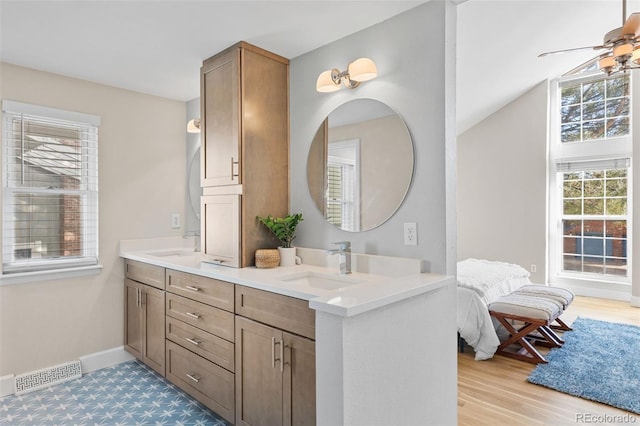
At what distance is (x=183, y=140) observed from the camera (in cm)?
351

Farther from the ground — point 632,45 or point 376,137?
point 632,45

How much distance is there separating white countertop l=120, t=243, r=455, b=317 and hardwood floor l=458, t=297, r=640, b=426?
108 cm

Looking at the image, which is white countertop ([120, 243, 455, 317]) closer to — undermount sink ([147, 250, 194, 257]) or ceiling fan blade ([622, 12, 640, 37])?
undermount sink ([147, 250, 194, 257])

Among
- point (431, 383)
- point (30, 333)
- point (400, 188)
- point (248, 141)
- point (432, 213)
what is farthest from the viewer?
point (30, 333)

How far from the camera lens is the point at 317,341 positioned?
139 centimetres

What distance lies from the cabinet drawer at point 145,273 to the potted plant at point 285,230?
34.2 inches

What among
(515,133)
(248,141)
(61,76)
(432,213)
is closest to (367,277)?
(432,213)

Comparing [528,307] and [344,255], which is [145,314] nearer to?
[344,255]

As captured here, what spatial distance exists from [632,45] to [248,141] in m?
3.01

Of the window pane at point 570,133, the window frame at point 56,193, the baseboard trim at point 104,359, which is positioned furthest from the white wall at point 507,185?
the window frame at point 56,193

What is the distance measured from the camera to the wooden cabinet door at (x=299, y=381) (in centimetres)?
156

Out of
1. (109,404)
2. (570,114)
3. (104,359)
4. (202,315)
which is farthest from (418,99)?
(570,114)

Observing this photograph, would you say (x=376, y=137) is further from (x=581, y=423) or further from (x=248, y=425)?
(x=581, y=423)

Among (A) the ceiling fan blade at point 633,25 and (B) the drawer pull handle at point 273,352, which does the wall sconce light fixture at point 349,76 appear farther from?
(A) the ceiling fan blade at point 633,25
